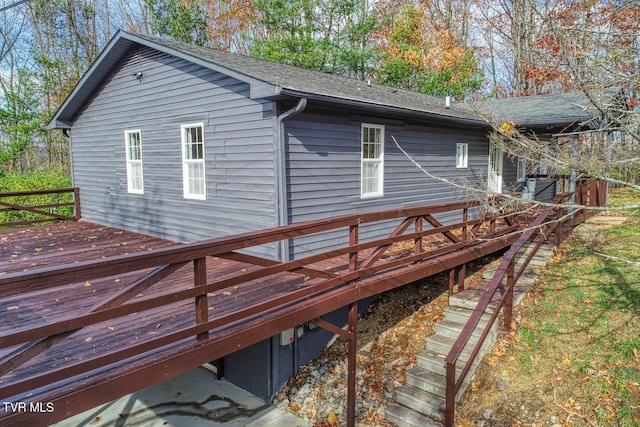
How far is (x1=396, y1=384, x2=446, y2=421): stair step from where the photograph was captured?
16.6ft

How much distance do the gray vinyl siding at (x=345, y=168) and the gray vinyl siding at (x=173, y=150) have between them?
482 mm

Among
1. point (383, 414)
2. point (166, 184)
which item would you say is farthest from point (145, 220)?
point (383, 414)

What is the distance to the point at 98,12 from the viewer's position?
68.6 ft

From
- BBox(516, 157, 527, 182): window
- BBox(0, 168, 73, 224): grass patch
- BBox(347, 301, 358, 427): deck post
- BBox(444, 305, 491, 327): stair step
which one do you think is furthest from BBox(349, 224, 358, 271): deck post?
BBox(0, 168, 73, 224): grass patch

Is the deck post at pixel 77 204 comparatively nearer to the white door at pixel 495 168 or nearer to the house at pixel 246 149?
the house at pixel 246 149

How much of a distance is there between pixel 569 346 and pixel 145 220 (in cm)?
825

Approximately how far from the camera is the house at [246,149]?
6.40 m

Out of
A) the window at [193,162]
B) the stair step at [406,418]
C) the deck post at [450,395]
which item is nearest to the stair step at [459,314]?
the stair step at [406,418]

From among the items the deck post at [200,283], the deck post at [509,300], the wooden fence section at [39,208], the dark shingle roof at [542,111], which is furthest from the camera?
the wooden fence section at [39,208]

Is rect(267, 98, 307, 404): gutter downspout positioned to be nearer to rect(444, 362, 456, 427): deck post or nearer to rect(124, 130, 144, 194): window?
rect(444, 362, 456, 427): deck post

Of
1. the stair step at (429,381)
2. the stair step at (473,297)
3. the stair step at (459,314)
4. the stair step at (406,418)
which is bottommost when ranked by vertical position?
the stair step at (406,418)

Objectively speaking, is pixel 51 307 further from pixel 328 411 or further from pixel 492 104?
pixel 492 104

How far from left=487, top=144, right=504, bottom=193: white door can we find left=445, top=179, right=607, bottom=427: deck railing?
2.27m

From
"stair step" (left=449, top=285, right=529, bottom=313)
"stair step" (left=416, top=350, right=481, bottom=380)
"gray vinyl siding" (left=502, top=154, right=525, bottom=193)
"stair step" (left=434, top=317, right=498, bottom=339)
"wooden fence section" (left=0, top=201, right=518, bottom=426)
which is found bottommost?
"stair step" (left=416, top=350, right=481, bottom=380)
